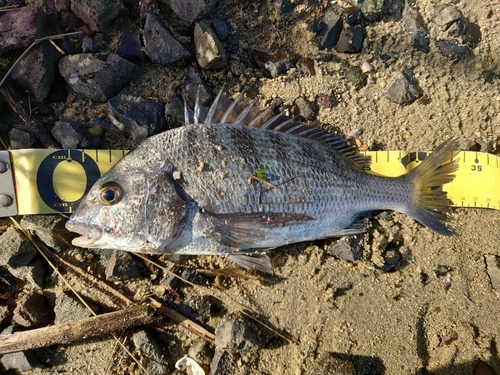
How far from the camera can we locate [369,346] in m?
3.18

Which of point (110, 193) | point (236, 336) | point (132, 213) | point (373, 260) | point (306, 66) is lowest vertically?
point (236, 336)

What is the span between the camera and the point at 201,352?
10.2ft

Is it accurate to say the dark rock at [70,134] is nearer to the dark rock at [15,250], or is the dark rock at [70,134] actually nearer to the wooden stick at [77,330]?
the dark rock at [15,250]

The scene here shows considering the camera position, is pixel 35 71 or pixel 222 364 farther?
pixel 35 71

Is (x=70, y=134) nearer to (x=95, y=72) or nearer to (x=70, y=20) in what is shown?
(x=95, y=72)

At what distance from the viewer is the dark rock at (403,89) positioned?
3.54 metres

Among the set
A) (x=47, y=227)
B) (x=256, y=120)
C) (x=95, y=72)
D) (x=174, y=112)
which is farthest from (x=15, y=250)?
(x=256, y=120)

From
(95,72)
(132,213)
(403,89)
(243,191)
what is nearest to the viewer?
(132,213)

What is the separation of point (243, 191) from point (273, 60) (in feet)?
5.07

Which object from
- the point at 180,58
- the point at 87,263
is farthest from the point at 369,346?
the point at 180,58

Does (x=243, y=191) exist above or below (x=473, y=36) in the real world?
below

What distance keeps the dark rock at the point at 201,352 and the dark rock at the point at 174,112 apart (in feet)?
6.73

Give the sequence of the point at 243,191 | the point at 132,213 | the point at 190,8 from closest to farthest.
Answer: the point at 132,213, the point at 243,191, the point at 190,8

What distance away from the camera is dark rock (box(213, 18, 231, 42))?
350 centimetres
